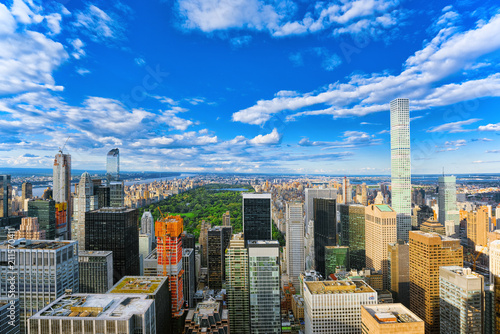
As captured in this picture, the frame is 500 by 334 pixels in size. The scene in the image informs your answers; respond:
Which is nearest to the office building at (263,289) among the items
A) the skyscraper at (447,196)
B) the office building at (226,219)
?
the office building at (226,219)

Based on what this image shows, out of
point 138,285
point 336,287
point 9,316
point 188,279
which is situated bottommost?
point 188,279

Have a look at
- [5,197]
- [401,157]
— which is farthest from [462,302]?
[5,197]

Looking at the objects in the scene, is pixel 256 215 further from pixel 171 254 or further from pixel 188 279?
pixel 171 254

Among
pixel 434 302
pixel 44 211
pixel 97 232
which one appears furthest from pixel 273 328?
pixel 44 211

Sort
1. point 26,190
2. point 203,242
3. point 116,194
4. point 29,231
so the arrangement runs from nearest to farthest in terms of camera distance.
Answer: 1. point 29,231
2. point 26,190
3. point 203,242
4. point 116,194

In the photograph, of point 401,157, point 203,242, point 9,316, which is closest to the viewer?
point 9,316

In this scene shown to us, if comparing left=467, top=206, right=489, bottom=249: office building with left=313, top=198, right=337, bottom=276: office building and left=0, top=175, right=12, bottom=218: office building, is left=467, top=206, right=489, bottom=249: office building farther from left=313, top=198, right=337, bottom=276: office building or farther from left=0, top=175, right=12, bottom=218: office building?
left=0, top=175, right=12, bottom=218: office building
